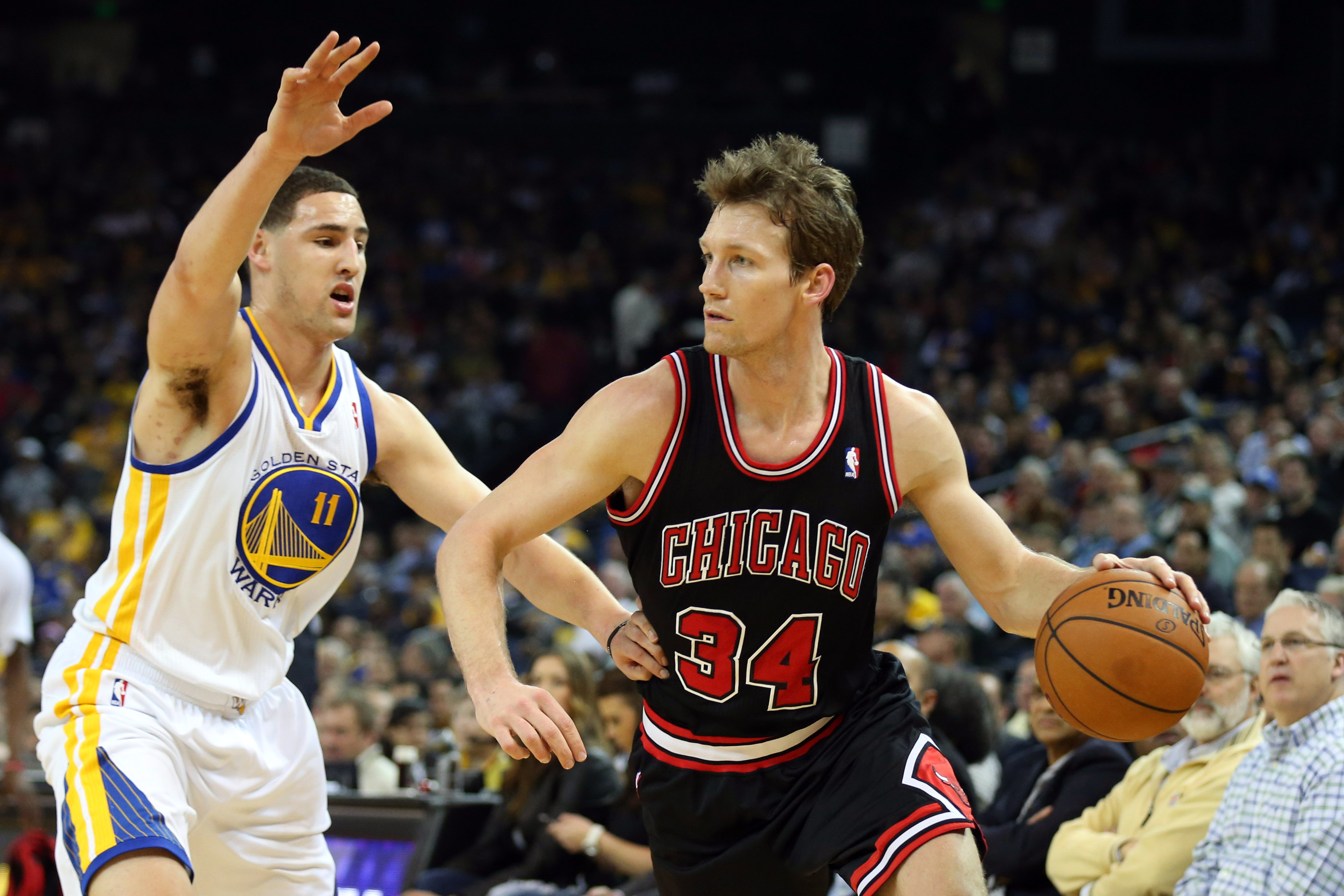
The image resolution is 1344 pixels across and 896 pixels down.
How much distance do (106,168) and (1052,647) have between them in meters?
20.9

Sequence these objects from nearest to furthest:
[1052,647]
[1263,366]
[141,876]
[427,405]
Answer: [141,876] → [1052,647] → [1263,366] → [427,405]

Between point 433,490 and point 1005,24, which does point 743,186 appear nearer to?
point 433,490

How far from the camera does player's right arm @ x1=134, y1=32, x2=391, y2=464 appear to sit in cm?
320

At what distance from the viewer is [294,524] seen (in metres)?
3.75

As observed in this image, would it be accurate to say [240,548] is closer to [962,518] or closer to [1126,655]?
[962,518]

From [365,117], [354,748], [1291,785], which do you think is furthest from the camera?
[354,748]

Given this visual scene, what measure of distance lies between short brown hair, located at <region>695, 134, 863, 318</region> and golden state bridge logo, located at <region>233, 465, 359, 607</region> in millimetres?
1285

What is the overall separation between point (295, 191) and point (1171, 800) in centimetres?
358

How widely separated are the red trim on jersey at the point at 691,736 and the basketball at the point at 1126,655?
0.75 metres

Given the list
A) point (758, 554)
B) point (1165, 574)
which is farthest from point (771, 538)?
point (1165, 574)

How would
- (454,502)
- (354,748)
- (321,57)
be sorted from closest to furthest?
1. (321,57)
2. (454,502)
3. (354,748)

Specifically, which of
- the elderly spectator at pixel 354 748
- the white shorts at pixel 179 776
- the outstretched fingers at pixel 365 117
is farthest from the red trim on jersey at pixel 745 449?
the elderly spectator at pixel 354 748

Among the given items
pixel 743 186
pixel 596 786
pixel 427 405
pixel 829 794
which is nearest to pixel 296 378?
pixel 743 186

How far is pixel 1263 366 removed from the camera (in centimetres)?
1268
